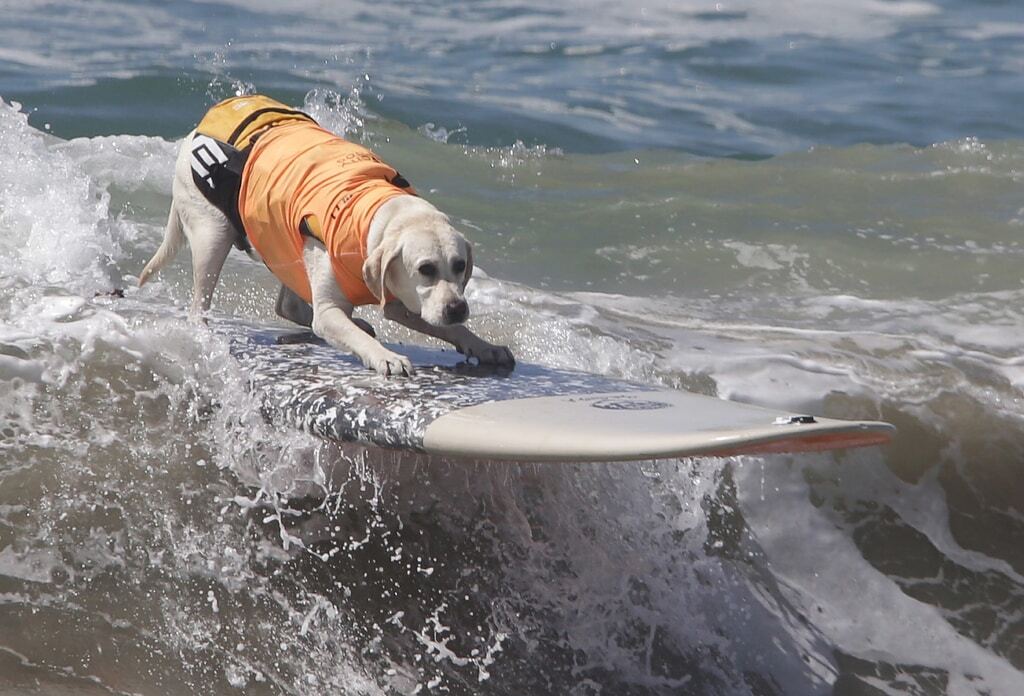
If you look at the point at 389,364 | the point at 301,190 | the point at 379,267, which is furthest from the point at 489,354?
the point at 301,190

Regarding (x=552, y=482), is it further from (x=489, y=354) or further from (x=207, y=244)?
(x=207, y=244)

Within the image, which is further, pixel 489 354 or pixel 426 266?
pixel 489 354

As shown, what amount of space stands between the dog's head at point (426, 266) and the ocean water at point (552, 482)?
587 millimetres

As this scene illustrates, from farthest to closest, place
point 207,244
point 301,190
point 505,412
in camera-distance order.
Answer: point 207,244
point 301,190
point 505,412

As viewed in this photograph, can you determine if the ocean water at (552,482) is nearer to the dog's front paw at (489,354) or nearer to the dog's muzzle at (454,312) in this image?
the dog's front paw at (489,354)

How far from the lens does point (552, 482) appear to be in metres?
4.40

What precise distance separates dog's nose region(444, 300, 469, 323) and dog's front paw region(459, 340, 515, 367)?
43 cm

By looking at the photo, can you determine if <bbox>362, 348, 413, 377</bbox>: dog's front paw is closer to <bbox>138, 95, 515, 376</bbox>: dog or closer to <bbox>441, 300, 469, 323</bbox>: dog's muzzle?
<bbox>138, 95, 515, 376</bbox>: dog

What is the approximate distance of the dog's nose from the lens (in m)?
3.99

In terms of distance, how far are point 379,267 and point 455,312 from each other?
29 cm

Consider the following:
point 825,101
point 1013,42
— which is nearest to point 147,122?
point 825,101

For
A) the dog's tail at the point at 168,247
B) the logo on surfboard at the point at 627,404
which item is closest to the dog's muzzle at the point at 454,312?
the logo on surfboard at the point at 627,404

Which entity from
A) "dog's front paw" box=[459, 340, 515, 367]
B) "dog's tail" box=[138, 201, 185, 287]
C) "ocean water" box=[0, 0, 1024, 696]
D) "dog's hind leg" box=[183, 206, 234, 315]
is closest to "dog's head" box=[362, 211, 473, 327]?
"dog's front paw" box=[459, 340, 515, 367]

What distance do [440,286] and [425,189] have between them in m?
5.21
